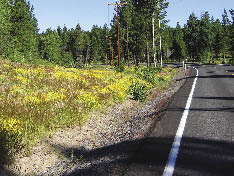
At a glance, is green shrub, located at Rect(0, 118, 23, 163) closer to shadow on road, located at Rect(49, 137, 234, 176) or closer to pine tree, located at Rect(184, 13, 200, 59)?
shadow on road, located at Rect(49, 137, 234, 176)

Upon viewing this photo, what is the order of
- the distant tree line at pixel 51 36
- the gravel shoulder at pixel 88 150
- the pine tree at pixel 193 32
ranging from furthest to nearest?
the pine tree at pixel 193 32 → the distant tree line at pixel 51 36 → the gravel shoulder at pixel 88 150

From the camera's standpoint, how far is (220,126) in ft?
19.0

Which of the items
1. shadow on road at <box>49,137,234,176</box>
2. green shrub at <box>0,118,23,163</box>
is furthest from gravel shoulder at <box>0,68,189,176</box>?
green shrub at <box>0,118,23,163</box>

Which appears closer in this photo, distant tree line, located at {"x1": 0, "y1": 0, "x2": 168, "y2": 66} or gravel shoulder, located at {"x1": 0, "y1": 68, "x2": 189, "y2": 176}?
gravel shoulder, located at {"x1": 0, "y1": 68, "x2": 189, "y2": 176}

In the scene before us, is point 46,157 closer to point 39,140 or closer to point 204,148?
point 39,140

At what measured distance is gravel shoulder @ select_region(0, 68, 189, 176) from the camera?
15.2 feet

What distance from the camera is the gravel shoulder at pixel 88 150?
4.64 metres

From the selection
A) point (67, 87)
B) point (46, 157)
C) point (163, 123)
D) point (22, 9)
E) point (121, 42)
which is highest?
point (22, 9)

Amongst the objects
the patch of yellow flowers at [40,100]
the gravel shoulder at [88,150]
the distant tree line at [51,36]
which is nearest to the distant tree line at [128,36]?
the distant tree line at [51,36]

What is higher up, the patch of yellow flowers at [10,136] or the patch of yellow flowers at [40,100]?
the patch of yellow flowers at [40,100]

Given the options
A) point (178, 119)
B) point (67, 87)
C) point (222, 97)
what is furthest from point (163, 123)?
point (67, 87)

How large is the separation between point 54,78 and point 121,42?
40698 mm

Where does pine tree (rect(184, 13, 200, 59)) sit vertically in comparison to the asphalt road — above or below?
above

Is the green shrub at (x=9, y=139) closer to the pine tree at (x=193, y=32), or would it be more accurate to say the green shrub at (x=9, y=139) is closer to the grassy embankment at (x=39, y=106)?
the grassy embankment at (x=39, y=106)
